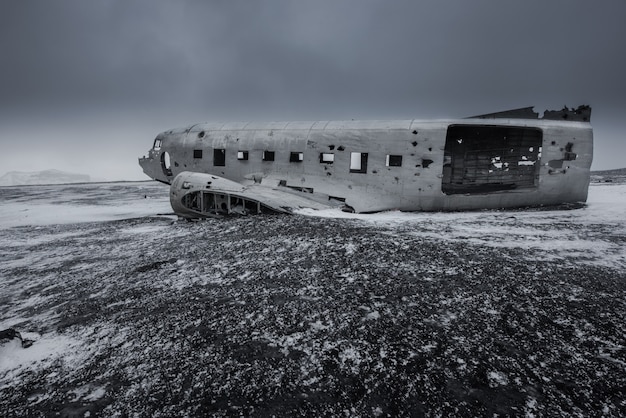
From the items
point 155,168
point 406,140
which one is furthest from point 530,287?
point 155,168

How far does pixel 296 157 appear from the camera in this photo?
43.6 ft

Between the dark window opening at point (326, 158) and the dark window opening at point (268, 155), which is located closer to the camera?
the dark window opening at point (326, 158)

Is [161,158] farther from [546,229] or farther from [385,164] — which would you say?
[546,229]

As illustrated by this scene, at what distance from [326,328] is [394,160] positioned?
10272 millimetres

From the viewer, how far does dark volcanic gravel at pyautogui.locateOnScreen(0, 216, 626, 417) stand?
2477 mm

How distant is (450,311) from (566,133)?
12456mm

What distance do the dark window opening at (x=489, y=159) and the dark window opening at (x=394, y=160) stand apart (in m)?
3.08

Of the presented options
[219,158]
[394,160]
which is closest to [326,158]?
[394,160]

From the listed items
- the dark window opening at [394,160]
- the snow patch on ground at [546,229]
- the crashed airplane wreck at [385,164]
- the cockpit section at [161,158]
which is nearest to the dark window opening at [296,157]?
the crashed airplane wreck at [385,164]

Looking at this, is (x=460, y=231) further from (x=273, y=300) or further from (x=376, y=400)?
(x=376, y=400)

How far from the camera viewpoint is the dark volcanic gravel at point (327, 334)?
2477 mm

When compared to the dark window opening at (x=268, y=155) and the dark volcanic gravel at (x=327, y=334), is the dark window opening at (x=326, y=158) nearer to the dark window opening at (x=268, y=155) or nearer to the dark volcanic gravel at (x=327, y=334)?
the dark window opening at (x=268, y=155)

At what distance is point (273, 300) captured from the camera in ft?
13.8

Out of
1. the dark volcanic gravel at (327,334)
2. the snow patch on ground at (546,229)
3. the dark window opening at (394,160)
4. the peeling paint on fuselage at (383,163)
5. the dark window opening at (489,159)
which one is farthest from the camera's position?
the dark window opening at (489,159)
